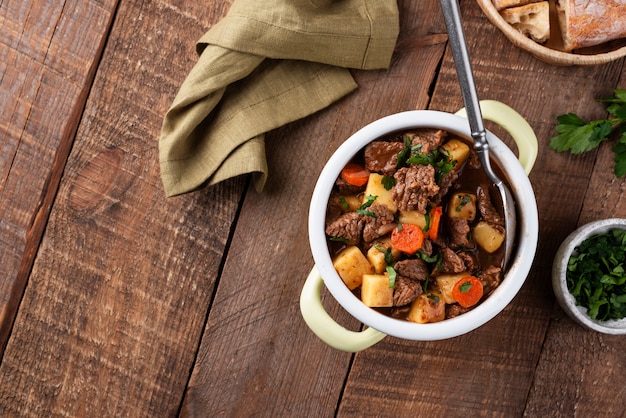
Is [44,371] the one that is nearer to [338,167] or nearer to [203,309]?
[203,309]

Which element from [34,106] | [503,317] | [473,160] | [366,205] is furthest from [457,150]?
[34,106]

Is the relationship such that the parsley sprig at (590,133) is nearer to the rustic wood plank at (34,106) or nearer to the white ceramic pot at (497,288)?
the white ceramic pot at (497,288)

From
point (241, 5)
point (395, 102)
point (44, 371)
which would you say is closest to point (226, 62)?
point (241, 5)

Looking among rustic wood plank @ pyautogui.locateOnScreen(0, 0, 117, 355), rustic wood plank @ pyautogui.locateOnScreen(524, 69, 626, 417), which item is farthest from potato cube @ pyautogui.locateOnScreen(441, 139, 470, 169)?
rustic wood plank @ pyautogui.locateOnScreen(0, 0, 117, 355)

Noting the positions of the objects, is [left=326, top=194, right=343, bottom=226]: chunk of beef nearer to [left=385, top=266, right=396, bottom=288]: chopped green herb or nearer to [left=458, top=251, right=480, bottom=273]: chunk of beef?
[left=385, top=266, right=396, bottom=288]: chopped green herb

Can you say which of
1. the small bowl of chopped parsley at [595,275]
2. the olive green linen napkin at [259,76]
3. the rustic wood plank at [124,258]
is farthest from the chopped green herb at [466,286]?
the rustic wood plank at [124,258]

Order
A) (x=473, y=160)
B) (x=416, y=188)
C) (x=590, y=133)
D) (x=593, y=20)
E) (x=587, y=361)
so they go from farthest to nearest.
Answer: (x=587, y=361), (x=590, y=133), (x=593, y=20), (x=473, y=160), (x=416, y=188)

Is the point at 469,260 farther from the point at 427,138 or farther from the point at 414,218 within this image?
the point at 427,138
